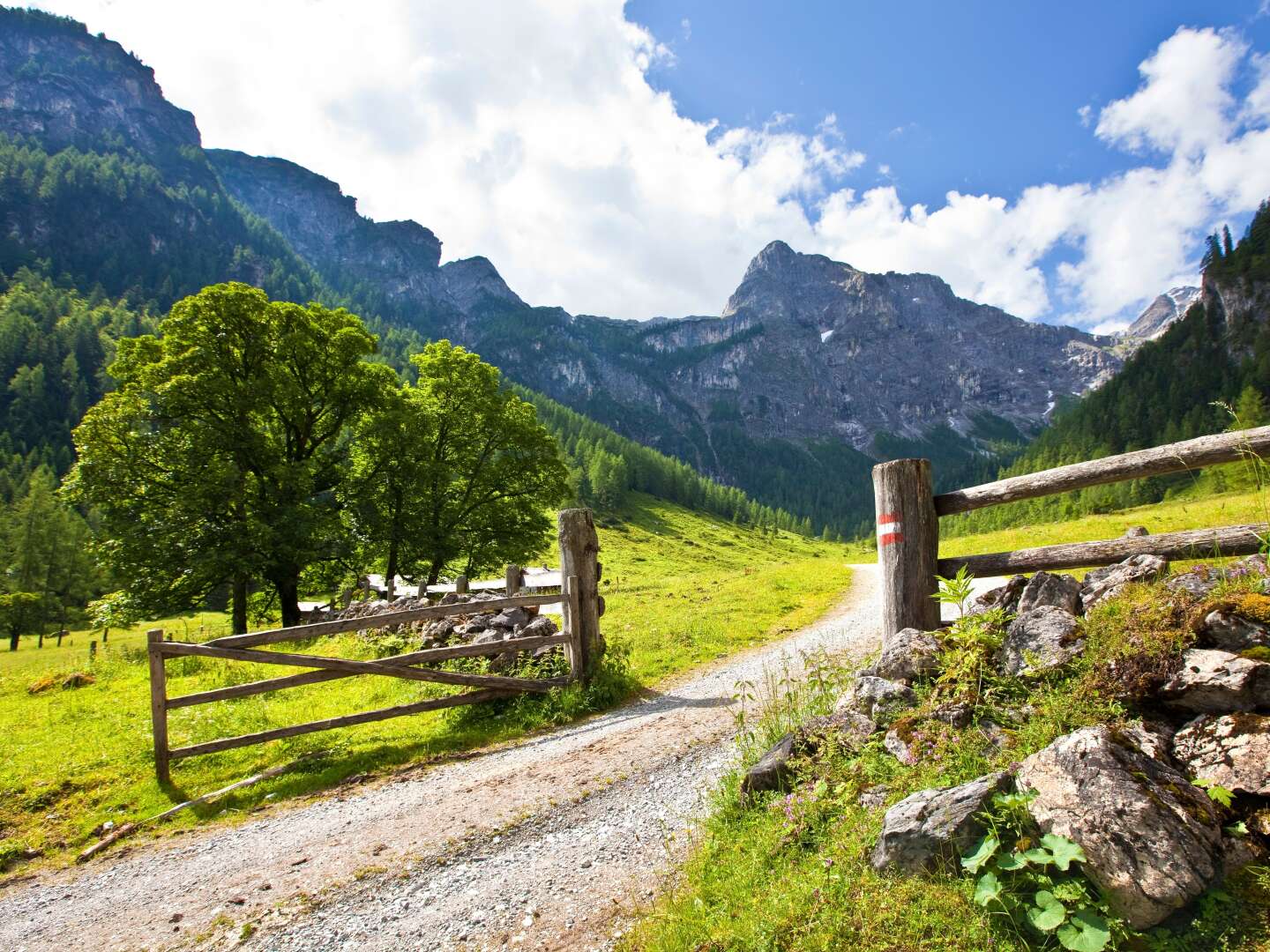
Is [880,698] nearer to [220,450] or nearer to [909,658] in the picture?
[909,658]

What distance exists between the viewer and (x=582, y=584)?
1214 centimetres

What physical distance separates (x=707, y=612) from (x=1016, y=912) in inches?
698

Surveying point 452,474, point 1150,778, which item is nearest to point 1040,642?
point 1150,778

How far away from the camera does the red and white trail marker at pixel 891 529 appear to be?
702 centimetres

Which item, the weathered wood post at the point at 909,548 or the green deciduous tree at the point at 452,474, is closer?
the weathered wood post at the point at 909,548

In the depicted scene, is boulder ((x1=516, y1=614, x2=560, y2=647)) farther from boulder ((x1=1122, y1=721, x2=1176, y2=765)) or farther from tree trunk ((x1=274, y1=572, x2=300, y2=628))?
tree trunk ((x1=274, y1=572, x2=300, y2=628))

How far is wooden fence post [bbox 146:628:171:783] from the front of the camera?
915cm

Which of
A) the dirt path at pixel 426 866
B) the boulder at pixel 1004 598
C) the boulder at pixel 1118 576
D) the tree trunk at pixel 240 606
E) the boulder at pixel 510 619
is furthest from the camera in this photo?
the tree trunk at pixel 240 606

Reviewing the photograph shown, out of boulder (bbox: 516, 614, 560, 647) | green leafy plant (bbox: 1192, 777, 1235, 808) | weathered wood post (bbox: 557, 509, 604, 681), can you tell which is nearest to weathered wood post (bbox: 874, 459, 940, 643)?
green leafy plant (bbox: 1192, 777, 1235, 808)

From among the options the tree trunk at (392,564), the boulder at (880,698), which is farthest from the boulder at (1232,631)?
the tree trunk at (392,564)

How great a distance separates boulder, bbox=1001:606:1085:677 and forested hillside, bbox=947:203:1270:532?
132 meters

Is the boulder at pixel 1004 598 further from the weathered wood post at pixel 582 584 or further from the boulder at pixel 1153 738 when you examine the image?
the weathered wood post at pixel 582 584

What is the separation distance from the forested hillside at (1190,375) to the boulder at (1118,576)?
131m

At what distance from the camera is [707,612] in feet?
68.5
